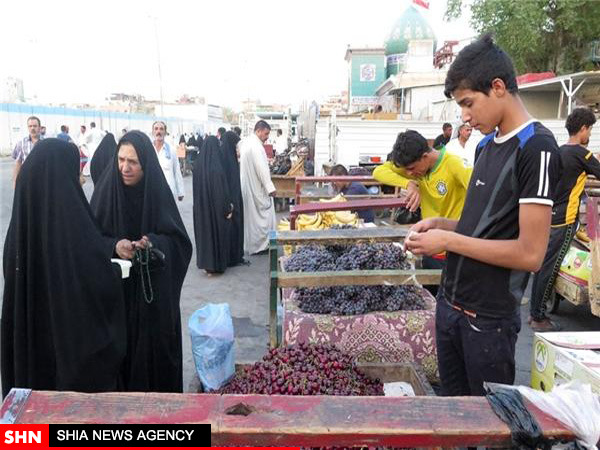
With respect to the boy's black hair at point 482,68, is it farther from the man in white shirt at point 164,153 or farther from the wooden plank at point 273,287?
the man in white shirt at point 164,153

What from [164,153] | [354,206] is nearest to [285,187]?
[164,153]

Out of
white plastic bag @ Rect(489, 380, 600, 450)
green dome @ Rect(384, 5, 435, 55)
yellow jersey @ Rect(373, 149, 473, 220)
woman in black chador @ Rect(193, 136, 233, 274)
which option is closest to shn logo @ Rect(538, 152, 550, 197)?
white plastic bag @ Rect(489, 380, 600, 450)

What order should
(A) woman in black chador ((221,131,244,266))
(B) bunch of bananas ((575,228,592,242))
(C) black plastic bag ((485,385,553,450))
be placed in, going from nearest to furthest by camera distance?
(C) black plastic bag ((485,385,553,450)), (B) bunch of bananas ((575,228,592,242)), (A) woman in black chador ((221,131,244,266))

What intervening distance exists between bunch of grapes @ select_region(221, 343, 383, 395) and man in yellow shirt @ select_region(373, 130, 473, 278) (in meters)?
1.03

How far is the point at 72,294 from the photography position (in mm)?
2326

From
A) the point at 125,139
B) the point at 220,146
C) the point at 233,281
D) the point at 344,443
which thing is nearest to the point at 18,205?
the point at 125,139

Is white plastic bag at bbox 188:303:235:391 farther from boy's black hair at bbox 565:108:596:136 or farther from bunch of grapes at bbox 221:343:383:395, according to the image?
boy's black hair at bbox 565:108:596:136

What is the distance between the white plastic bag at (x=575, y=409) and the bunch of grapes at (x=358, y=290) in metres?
1.88

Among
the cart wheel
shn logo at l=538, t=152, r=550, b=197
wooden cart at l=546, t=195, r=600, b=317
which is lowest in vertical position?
the cart wheel

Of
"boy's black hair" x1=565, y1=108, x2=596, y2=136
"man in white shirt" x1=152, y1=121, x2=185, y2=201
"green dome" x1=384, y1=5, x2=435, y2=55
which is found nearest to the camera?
"boy's black hair" x1=565, y1=108, x2=596, y2=136

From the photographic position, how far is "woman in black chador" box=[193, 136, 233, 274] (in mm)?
6797

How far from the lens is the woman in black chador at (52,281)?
2.32 m

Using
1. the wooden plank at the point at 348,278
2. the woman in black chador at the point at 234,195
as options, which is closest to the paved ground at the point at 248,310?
the woman in black chador at the point at 234,195

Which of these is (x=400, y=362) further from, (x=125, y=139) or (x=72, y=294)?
(x=125, y=139)
